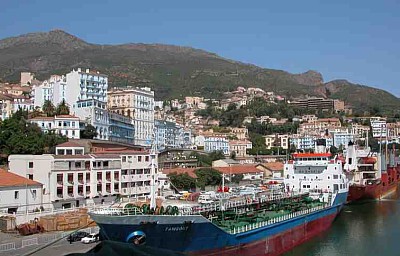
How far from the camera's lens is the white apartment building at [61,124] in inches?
1764

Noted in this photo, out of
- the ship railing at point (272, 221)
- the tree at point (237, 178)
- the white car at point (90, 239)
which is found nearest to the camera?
the white car at point (90, 239)

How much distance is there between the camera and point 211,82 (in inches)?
7111

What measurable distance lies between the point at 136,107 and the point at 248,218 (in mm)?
41813

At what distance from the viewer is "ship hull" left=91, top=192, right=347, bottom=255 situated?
55.4 feet

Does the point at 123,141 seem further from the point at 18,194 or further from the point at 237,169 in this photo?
the point at 18,194

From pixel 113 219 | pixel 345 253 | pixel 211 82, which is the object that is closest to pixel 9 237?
pixel 113 219

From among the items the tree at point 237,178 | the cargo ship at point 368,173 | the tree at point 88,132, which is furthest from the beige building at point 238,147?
the tree at point 88,132

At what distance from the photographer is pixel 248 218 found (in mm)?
24672

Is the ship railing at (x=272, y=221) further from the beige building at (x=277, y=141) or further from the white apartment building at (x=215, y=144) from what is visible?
the beige building at (x=277, y=141)

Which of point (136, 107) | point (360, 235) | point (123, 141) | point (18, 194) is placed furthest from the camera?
point (136, 107)

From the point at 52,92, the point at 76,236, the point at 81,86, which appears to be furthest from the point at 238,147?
the point at 76,236

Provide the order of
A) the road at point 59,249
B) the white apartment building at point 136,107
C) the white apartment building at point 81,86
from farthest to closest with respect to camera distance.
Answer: the white apartment building at point 136,107 → the white apartment building at point 81,86 → the road at point 59,249

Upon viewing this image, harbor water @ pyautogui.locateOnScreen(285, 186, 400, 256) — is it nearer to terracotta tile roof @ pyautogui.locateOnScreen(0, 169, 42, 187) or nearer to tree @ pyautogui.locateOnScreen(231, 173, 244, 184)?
terracotta tile roof @ pyautogui.locateOnScreen(0, 169, 42, 187)

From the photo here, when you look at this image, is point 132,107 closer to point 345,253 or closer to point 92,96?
point 92,96
